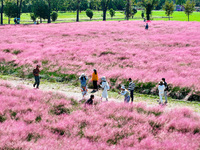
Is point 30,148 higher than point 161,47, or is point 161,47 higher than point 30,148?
point 161,47

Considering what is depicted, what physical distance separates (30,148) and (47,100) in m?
5.39

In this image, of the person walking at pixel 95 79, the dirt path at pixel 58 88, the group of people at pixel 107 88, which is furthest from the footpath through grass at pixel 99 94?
the group of people at pixel 107 88

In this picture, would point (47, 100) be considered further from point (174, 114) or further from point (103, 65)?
point (103, 65)

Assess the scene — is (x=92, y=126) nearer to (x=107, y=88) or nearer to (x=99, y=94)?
(x=107, y=88)

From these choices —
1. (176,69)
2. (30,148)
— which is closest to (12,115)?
(30,148)

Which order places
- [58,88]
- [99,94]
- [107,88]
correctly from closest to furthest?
[107,88] → [99,94] → [58,88]

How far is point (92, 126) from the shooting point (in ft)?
31.0

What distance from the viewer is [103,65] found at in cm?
2167

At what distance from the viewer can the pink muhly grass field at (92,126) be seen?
26.0 ft

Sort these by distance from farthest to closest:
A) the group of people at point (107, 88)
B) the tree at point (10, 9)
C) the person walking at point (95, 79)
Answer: the tree at point (10, 9)
the person walking at point (95, 79)
the group of people at point (107, 88)

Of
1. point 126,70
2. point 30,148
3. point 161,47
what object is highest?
point 161,47

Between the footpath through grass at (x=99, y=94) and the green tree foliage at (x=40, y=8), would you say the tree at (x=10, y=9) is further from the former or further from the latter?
the footpath through grass at (x=99, y=94)

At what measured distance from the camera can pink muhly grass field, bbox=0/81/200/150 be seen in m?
7.91

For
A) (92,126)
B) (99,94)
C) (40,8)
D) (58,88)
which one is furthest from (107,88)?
(40,8)
